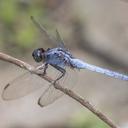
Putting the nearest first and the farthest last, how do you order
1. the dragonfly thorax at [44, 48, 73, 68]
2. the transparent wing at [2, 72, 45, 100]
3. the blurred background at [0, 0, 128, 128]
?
the transparent wing at [2, 72, 45, 100], the dragonfly thorax at [44, 48, 73, 68], the blurred background at [0, 0, 128, 128]

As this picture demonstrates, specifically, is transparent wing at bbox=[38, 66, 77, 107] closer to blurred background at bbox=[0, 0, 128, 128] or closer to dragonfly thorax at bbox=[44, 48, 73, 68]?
dragonfly thorax at bbox=[44, 48, 73, 68]

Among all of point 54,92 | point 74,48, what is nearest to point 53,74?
point 54,92

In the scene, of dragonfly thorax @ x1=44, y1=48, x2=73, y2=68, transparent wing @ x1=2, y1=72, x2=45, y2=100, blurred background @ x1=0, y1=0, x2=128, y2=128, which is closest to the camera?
transparent wing @ x1=2, y1=72, x2=45, y2=100

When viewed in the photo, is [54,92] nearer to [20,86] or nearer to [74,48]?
[20,86]

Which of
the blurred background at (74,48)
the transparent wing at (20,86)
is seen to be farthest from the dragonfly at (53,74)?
the blurred background at (74,48)

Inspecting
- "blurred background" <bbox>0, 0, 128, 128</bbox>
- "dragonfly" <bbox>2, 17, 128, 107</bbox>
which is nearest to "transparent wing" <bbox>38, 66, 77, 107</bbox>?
"dragonfly" <bbox>2, 17, 128, 107</bbox>
